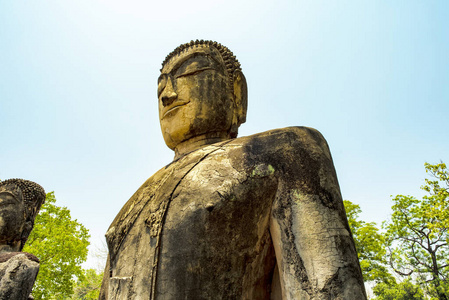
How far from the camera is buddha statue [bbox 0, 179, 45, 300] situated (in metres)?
4.20

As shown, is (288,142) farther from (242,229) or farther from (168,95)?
(168,95)

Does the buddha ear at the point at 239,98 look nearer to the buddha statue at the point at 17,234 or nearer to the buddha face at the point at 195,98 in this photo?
the buddha face at the point at 195,98

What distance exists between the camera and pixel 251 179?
2043 mm

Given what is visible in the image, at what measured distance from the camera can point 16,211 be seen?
17.8 ft

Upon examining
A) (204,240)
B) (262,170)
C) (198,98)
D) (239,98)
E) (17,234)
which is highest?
(239,98)

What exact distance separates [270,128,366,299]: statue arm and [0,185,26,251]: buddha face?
16.6 ft

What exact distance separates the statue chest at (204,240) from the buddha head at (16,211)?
420 cm

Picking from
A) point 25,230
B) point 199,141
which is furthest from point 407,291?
point 199,141

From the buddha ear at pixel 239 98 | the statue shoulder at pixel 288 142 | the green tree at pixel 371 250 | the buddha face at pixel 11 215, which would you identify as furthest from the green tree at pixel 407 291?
the statue shoulder at pixel 288 142

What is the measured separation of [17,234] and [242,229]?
505 cm

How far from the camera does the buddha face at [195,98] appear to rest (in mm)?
2834

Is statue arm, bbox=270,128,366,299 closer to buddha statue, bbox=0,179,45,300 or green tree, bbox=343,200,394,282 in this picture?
buddha statue, bbox=0,179,45,300

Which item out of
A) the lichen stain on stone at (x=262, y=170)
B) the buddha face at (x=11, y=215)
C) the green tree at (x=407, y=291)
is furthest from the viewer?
the green tree at (x=407, y=291)

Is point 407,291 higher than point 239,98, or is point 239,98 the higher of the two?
point 239,98
